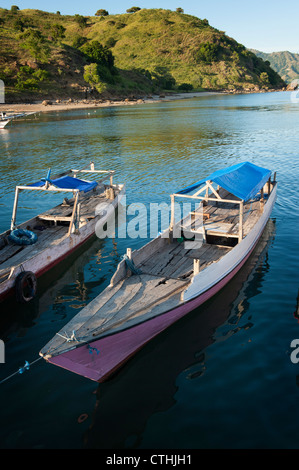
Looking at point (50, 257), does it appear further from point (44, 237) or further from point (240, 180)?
point (240, 180)

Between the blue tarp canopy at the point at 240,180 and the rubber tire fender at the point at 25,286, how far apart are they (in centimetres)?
844

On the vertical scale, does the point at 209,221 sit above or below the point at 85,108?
below

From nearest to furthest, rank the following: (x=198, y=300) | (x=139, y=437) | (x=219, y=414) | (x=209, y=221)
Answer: (x=139, y=437), (x=219, y=414), (x=198, y=300), (x=209, y=221)

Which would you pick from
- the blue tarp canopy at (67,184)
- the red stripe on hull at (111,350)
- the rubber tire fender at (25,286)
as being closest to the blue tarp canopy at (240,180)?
the blue tarp canopy at (67,184)

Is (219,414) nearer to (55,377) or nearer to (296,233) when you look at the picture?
(55,377)

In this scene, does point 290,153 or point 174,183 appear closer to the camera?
point 174,183

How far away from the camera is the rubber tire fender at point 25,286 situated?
14.1 metres

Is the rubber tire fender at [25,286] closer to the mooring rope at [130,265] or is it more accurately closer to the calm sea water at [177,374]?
the calm sea water at [177,374]

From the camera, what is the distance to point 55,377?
1046 centimetres

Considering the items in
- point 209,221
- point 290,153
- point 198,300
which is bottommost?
point 198,300

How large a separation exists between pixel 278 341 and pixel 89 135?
54417 millimetres

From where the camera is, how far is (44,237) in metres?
18.4

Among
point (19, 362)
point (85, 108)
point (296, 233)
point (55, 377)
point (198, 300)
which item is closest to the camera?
point (55, 377)

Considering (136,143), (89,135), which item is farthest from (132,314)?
(89,135)
